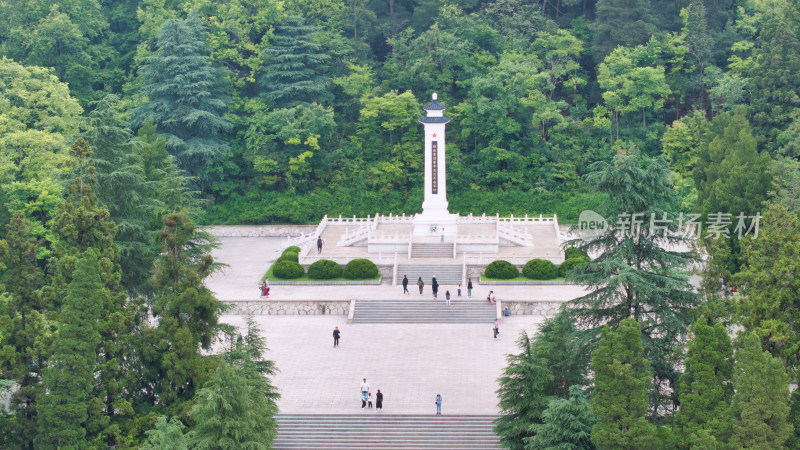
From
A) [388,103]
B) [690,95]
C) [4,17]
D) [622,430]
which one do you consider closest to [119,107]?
[4,17]

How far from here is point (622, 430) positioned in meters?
30.1

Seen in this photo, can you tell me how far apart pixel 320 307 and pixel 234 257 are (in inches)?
423

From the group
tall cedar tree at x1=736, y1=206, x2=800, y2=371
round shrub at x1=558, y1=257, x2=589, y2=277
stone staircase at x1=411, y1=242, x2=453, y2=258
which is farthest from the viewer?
stone staircase at x1=411, y1=242, x2=453, y2=258

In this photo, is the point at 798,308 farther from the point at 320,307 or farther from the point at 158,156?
the point at 158,156

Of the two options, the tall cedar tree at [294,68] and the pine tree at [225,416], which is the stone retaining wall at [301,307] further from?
the tall cedar tree at [294,68]

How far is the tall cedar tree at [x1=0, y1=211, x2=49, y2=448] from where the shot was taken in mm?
33562

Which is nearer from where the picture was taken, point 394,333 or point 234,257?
point 394,333

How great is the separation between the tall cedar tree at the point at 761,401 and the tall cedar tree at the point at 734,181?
15.4 meters

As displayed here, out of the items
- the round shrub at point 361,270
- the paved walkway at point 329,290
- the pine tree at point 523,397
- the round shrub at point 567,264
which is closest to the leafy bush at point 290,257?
the paved walkway at point 329,290

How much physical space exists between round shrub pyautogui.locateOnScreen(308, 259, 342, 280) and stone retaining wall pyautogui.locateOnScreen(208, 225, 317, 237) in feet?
37.6

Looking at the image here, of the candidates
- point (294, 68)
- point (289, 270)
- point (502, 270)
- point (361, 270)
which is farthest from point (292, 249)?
point (294, 68)

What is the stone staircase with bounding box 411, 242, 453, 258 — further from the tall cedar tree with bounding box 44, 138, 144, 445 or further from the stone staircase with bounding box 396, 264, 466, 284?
the tall cedar tree with bounding box 44, 138, 144, 445

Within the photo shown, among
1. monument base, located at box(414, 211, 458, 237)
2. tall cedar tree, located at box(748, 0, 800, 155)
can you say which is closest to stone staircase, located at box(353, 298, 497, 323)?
monument base, located at box(414, 211, 458, 237)

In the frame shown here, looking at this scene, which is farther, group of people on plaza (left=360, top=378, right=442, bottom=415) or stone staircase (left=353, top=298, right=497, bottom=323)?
stone staircase (left=353, top=298, right=497, bottom=323)
